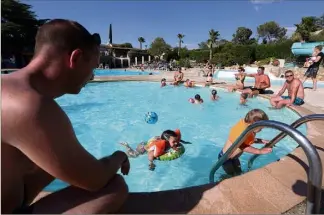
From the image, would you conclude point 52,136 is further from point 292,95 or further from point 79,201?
point 292,95

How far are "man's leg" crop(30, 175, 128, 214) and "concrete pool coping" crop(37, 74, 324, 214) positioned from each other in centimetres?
47

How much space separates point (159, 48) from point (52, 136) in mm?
59568

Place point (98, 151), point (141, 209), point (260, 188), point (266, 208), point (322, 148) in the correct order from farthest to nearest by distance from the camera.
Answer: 1. point (98, 151)
2. point (322, 148)
3. point (260, 188)
4. point (266, 208)
5. point (141, 209)

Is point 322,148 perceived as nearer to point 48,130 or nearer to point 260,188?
point 260,188

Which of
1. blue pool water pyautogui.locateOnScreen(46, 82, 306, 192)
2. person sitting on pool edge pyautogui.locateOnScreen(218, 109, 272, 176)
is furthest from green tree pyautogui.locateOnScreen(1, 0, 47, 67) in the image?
person sitting on pool edge pyautogui.locateOnScreen(218, 109, 272, 176)

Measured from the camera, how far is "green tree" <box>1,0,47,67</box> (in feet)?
117

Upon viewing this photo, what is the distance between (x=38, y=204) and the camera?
1.57 m

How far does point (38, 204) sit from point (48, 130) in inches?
24.2

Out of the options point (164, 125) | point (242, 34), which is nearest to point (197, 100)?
point (164, 125)

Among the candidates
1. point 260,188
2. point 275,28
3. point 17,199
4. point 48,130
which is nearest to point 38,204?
point 17,199

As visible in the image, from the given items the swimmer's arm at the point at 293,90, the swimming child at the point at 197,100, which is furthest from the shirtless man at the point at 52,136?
the swimming child at the point at 197,100

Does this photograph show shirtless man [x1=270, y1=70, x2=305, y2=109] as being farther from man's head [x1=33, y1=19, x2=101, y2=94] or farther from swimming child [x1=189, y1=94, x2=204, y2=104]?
man's head [x1=33, y1=19, x2=101, y2=94]

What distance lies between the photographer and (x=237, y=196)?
238 cm

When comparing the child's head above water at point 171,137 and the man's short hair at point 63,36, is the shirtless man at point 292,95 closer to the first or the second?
the child's head above water at point 171,137
